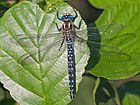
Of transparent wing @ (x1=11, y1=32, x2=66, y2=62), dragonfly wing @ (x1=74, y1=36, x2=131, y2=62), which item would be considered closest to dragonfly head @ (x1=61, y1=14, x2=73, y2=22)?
transparent wing @ (x1=11, y1=32, x2=66, y2=62)

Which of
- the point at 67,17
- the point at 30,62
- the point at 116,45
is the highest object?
the point at 67,17

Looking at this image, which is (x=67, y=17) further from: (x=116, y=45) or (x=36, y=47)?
(x=116, y=45)

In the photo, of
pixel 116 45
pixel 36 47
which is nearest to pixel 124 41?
pixel 116 45

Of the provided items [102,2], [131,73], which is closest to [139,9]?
[102,2]

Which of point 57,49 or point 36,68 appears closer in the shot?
point 36,68

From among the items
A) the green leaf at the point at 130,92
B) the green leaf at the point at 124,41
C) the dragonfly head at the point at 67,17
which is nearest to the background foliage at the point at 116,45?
the green leaf at the point at 124,41

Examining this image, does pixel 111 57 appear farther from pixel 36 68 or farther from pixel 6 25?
pixel 6 25

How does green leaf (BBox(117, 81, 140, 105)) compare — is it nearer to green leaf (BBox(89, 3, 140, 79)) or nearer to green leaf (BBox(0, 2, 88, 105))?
green leaf (BBox(89, 3, 140, 79))

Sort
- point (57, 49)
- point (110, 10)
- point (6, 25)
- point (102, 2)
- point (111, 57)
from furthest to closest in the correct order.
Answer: point (102, 2), point (110, 10), point (111, 57), point (57, 49), point (6, 25)
